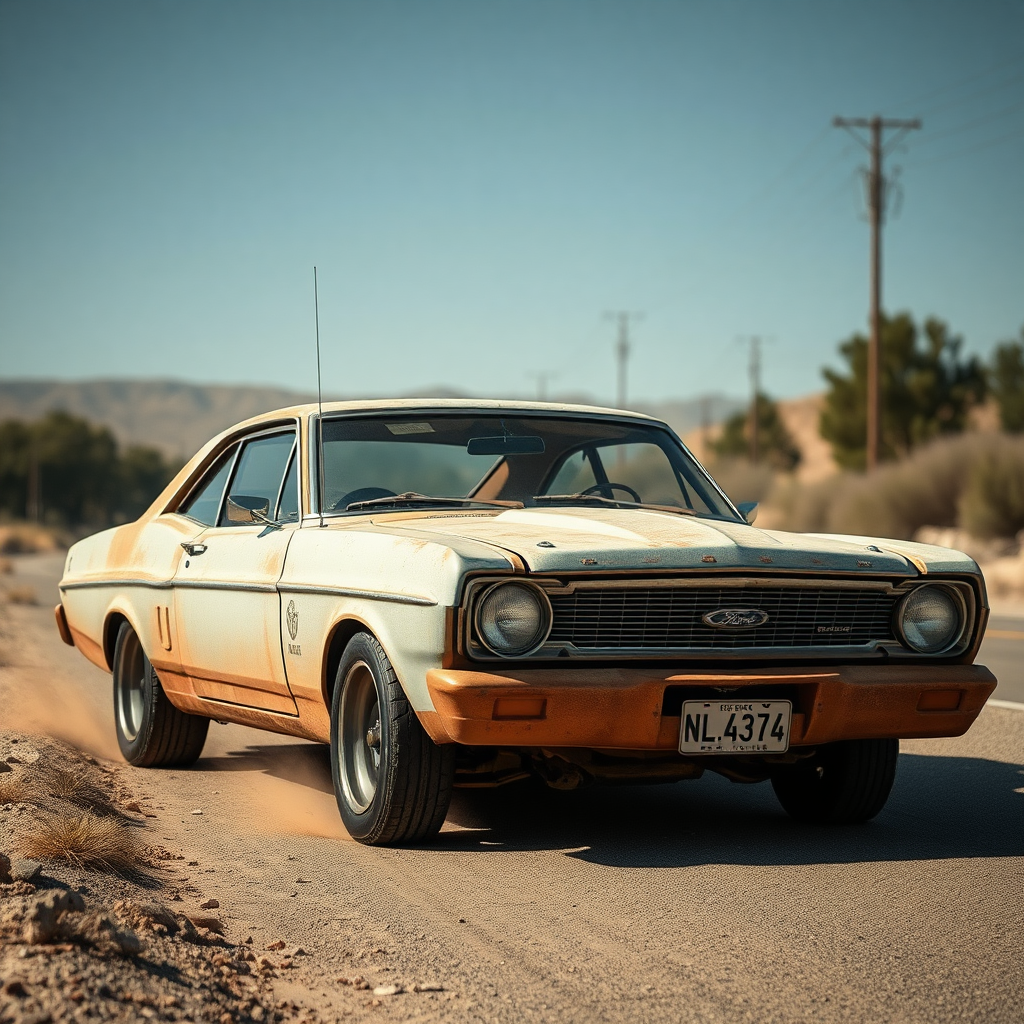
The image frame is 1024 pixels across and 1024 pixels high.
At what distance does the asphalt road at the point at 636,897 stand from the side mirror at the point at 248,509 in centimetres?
120

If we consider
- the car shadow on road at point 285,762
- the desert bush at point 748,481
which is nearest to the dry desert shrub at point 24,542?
the desert bush at point 748,481

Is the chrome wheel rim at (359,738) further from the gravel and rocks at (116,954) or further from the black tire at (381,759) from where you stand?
the gravel and rocks at (116,954)

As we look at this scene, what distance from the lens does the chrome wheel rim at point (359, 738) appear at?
5254 mm

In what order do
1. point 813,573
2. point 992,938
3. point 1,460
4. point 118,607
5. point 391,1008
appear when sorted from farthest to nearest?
point 1,460, point 118,607, point 813,573, point 992,938, point 391,1008

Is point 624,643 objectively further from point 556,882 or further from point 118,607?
point 118,607

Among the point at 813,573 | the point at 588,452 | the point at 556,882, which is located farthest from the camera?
the point at 588,452

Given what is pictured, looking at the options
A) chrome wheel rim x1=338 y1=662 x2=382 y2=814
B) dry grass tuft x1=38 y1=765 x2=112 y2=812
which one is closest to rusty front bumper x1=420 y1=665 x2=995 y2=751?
chrome wheel rim x1=338 y1=662 x2=382 y2=814

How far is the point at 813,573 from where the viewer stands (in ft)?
16.8

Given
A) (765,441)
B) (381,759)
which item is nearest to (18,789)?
(381,759)

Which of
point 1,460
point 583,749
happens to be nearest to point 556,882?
point 583,749

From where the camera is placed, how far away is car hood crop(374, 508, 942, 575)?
485 centimetres

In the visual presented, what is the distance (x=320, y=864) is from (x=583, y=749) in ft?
3.19

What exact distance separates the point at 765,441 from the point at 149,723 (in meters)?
89.8

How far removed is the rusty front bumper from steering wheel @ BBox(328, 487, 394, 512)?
4.74ft
